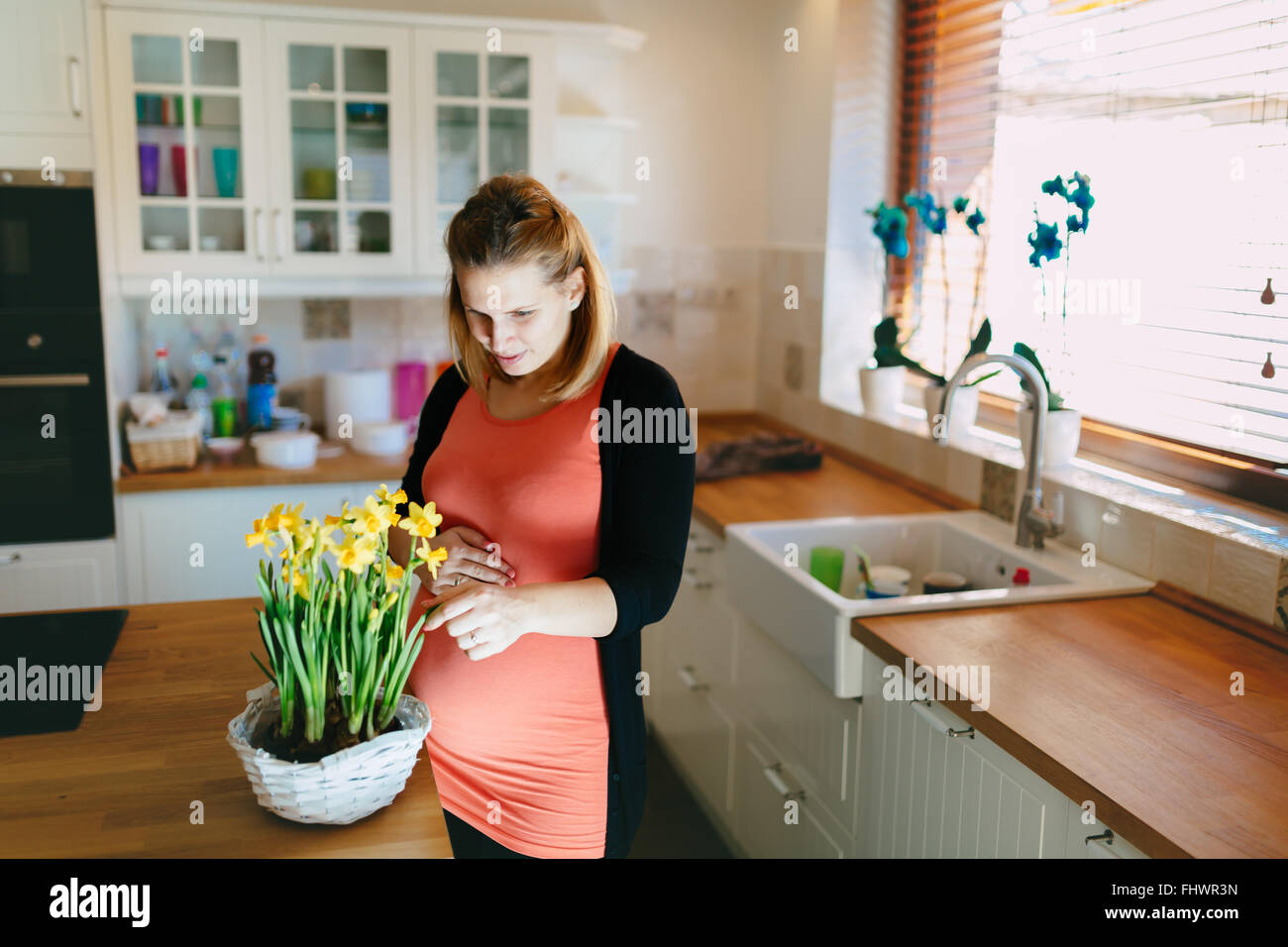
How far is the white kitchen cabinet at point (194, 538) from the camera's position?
2.91 meters

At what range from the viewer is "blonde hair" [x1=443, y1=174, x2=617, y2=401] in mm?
1402

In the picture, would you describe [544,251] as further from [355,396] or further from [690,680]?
[355,396]

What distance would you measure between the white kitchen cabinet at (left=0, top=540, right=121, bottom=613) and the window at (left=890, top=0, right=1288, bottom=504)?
2.26 m

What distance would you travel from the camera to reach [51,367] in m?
2.76

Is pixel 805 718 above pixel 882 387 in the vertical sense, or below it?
below

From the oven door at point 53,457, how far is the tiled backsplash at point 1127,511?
1978mm

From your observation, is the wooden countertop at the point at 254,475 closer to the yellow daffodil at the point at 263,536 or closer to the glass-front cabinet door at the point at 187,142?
the glass-front cabinet door at the point at 187,142

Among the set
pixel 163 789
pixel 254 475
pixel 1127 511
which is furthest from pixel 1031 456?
pixel 254 475

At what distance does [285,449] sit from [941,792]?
200 centimetres

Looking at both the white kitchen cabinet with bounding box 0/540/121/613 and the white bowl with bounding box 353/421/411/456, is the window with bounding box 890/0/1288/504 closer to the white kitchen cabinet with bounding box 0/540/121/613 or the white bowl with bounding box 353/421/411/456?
the white bowl with bounding box 353/421/411/456

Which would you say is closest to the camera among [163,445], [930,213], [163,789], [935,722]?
[163,789]
